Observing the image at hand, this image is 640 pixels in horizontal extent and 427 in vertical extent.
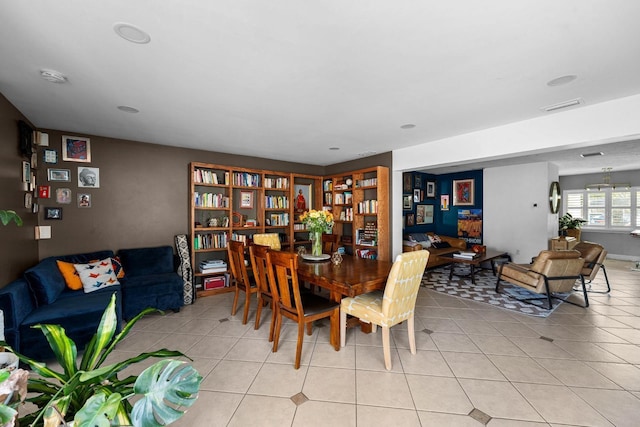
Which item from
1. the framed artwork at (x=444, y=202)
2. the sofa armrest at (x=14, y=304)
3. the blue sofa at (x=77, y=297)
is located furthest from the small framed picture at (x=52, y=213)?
the framed artwork at (x=444, y=202)

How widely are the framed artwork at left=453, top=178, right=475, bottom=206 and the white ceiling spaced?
13.2 feet

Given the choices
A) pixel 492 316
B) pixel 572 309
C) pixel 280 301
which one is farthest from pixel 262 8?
pixel 572 309

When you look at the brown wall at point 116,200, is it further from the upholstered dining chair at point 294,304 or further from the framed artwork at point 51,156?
the upholstered dining chair at point 294,304

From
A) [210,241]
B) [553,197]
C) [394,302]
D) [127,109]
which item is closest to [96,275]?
[210,241]

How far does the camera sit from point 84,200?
12.7 ft

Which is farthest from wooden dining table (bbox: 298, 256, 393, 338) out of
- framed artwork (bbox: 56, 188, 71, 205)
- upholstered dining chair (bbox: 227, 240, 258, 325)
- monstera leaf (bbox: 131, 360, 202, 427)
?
framed artwork (bbox: 56, 188, 71, 205)

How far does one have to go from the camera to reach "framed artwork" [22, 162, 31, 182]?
10.0 ft

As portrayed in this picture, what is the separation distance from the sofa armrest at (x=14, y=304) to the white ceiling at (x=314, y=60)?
69.5 inches

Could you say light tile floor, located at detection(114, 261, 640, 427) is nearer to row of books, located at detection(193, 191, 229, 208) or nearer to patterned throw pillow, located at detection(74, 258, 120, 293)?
patterned throw pillow, located at detection(74, 258, 120, 293)

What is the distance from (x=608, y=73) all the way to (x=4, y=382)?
→ 3.90 meters

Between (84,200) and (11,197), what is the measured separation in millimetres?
1154

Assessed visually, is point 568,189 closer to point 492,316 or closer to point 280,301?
point 492,316

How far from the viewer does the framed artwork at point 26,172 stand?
3.06 metres

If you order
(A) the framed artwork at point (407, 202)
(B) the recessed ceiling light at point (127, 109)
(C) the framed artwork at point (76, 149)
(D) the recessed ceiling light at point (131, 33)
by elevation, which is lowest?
(A) the framed artwork at point (407, 202)
